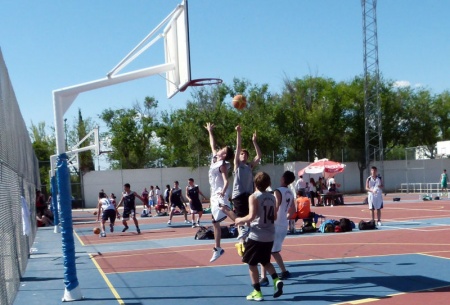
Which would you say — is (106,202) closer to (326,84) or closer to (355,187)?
(355,187)

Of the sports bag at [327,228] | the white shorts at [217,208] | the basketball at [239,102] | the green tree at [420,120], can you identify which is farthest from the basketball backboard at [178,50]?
the green tree at [420,120]

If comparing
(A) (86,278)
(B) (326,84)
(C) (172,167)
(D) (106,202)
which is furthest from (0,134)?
(B) (326,84)

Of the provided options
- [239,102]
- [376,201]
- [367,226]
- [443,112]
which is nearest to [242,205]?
[239,102]

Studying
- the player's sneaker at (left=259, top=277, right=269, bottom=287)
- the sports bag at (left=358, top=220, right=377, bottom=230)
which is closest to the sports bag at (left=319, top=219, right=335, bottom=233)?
the sports bag at (left=358, top=220, right=377, bottom=230)

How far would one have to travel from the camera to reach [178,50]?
10.8 metres

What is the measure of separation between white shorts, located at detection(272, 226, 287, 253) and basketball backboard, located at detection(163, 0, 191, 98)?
310 centimetres

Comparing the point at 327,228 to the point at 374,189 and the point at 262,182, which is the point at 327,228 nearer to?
the point at 374,189

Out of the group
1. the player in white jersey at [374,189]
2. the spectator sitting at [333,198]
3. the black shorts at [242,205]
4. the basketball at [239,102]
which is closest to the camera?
the black shorts at [242,205]

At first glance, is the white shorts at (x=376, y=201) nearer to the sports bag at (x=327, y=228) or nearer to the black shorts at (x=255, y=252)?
the sports bag at (x=327, y=228)

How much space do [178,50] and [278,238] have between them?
3849 mm

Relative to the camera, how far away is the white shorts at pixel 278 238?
414 inches

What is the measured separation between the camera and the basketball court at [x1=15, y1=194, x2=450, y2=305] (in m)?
9.30

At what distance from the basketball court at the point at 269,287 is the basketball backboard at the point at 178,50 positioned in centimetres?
361

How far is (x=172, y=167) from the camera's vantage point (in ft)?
172
